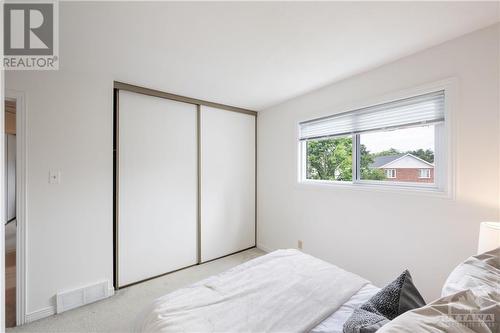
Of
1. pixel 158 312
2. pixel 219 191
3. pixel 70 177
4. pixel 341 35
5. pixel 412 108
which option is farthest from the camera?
pixel 219 191

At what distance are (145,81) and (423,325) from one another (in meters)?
2.97

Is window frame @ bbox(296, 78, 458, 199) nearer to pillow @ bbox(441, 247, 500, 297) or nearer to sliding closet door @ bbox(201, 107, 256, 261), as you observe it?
pillow @ bbox(441, 247, 500, 297)

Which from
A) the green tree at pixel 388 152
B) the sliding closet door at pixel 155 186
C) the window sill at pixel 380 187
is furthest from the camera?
the sliding closet door at pixel 155 186

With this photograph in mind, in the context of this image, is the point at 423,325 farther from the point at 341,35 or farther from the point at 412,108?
the point at 412,108

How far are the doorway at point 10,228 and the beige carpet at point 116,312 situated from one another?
32 cm

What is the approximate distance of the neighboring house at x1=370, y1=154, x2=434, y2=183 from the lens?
2.08 metres

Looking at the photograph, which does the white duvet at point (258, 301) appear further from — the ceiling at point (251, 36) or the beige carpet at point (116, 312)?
the ceiling at point (251, 36)

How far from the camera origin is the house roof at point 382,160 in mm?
2311

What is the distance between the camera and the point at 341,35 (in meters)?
1.72

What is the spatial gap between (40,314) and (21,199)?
1.08m

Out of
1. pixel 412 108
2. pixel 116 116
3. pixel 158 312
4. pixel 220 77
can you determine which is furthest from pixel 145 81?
pixel 412 108

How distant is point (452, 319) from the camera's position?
2.56 feet

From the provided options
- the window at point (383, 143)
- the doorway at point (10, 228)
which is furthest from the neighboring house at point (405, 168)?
the doorway at point (10, 228)

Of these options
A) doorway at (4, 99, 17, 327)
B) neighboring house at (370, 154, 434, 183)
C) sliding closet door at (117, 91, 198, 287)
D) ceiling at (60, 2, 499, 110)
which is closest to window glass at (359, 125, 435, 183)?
neighboring house at (370, 154, 434, 183)
